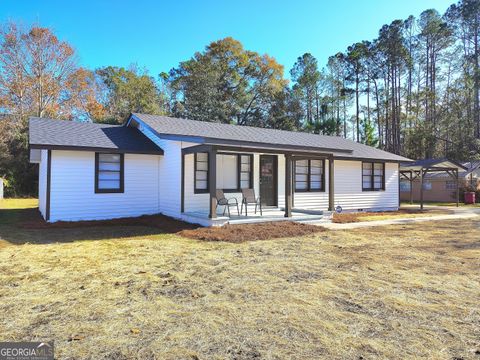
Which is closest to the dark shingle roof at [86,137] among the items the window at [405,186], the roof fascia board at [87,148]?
the roof fascia board at [87,148]

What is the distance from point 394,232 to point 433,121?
32367mm

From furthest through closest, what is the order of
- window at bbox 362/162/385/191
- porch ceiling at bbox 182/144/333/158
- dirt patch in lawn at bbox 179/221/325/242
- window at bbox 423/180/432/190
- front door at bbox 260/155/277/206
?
window at bbox 423/180/432/190
window at bbox 362/162/385/191
front door at bbox 260/155/277/206
porch ceiling at bbox 182/144/333/158
dirt patch in lawn at bbox 179/221/325/242

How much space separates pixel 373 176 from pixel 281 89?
2374 centimetres

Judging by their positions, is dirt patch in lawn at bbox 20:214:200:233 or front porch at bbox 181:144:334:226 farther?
front porch at bbox 181:144:334:226

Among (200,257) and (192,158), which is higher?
(192,158)

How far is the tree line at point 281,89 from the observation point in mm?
26766

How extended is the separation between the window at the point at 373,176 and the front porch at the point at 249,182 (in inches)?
99.5

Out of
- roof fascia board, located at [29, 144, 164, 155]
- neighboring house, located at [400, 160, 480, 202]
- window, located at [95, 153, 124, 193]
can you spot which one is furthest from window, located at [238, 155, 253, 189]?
neighboring house, located at [400, 160, 480, 202]

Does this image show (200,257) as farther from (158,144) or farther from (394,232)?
(158,144)

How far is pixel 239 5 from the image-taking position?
692 inches

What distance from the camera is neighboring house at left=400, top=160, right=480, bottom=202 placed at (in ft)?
81.7

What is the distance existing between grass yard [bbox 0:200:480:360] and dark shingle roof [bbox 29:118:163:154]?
13.3ft

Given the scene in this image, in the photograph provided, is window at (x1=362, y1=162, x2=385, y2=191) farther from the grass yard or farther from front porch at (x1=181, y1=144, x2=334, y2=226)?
the grass yard

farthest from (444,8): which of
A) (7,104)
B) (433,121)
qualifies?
(7,104)
